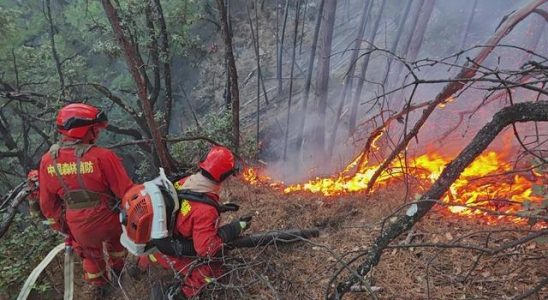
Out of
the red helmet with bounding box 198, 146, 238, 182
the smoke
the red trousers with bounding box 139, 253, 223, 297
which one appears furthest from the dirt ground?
the smoke

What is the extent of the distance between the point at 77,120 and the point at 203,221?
1.69m

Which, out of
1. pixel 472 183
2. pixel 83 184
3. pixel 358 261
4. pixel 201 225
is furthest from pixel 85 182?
pixel 472 183

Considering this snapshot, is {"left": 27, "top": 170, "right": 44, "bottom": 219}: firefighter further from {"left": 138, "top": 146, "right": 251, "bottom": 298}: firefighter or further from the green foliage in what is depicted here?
{"left": 138, "top": 146, "right": 251, "bottom": 298}: firefighter

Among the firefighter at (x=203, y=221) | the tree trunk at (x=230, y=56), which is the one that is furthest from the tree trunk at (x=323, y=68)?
the firefighter at (x=203, y=221)

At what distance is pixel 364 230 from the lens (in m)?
5.01

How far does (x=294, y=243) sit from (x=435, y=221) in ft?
5.61

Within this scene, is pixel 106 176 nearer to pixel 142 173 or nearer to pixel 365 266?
pixel 365 266

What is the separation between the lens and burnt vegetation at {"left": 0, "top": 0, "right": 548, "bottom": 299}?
3.32 m

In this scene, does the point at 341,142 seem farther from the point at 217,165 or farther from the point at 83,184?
the point at 83,184

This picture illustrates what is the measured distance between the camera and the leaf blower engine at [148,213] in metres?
A: 3.72

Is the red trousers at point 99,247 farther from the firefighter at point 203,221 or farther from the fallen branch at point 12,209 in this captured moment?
the firefighter at point 203,221

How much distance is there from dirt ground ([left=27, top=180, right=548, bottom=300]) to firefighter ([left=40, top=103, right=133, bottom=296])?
69cm

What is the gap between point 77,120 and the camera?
13.6 ft

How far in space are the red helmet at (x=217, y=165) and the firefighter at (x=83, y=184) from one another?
1.07 metres
